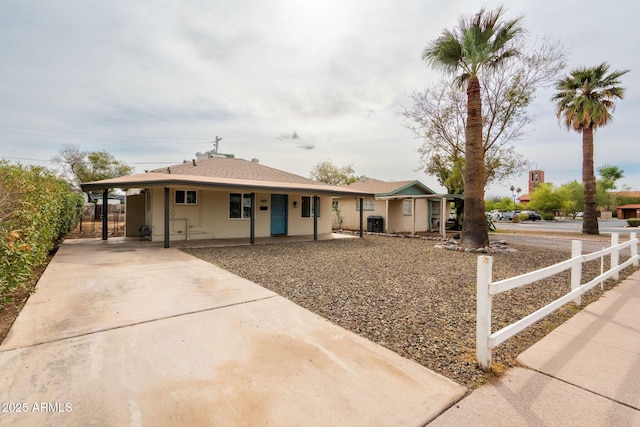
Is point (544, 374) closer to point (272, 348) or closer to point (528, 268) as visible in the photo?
point (272, 348)

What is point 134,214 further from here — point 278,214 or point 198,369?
point 198,369

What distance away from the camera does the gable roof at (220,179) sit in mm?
9570

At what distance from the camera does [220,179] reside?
12.0 meters

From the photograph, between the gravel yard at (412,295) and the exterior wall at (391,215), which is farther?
the exterior wall at (391,215)

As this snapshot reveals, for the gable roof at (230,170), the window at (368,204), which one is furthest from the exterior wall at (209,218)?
the window at (368,204)

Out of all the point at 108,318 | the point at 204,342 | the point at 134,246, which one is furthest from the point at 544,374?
the point at 134,246

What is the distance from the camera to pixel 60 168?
2927cm

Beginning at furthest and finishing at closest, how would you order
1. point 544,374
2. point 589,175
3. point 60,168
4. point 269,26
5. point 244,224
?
1. point 60,168
2. point 589,175
3. point 244,224
4. point 269,26
5. point 544,374

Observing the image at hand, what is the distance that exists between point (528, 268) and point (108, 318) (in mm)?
9519

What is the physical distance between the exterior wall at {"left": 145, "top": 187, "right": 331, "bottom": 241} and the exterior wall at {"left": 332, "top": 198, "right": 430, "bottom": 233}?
6.30m

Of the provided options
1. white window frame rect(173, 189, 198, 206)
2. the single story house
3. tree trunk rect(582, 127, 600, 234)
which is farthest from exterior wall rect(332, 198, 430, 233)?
the single story house

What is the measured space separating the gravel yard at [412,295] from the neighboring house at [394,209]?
920 centimetres

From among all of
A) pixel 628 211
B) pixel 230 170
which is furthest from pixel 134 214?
pixel 628 211

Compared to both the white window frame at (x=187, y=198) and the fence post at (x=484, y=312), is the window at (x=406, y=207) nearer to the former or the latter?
the white window frame at (x=187, y=198)
